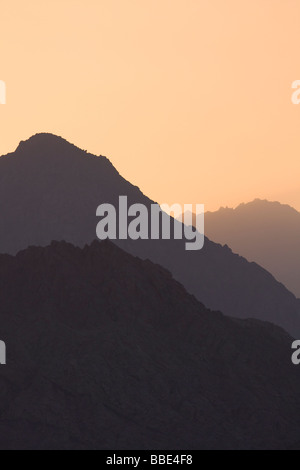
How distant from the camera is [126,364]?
13200 centimetres

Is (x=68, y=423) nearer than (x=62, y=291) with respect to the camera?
Yes

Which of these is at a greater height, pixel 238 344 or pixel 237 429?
pixel 238 344

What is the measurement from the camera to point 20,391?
126 m

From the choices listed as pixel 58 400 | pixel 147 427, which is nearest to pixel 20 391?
pixel 58 400

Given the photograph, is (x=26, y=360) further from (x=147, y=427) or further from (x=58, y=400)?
(x=147, y=427)

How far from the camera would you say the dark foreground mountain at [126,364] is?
398ft

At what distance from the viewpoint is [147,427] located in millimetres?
122188

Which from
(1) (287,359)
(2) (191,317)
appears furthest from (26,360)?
(1) (287,359)

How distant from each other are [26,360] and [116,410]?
531 inches

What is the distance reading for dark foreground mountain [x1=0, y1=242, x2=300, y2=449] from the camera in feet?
398
